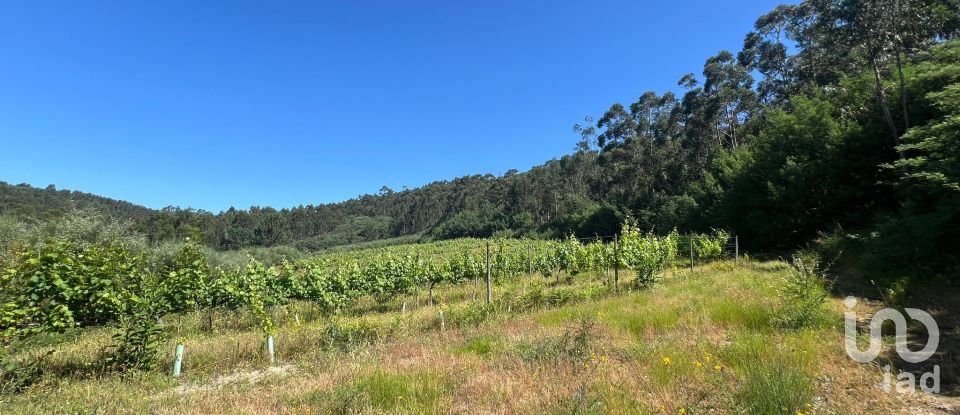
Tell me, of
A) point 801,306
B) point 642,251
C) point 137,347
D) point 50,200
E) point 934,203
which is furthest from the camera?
point 50,200

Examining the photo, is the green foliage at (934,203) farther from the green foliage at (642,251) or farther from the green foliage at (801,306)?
the green foliage at (642,251)

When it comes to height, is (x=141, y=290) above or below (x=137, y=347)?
above

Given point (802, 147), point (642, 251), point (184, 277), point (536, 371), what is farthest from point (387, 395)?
point (802, 147)

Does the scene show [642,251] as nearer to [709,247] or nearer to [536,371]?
[709,247]

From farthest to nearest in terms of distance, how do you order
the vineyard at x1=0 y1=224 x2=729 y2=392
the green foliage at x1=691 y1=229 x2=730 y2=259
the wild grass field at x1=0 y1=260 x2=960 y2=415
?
the green foliage at x1=691 y1=229 x2=730 y2=259
the vineyard at x1=0 y1=224 x2=729 y2=392
the wild grass field at x1=0 y1=260 x2=960 y2=415

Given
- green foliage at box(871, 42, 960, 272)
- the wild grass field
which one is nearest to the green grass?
the wild grass field

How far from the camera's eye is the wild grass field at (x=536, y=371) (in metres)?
3.92

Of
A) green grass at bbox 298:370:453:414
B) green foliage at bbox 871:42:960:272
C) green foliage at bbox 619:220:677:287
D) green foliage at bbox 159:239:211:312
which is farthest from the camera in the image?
green foliage at bbox 619:220:677:287

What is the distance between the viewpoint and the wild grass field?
392cm

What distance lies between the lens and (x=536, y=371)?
4.95 metres

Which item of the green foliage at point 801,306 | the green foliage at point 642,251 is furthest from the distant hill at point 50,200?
the green foliage at point 801,306

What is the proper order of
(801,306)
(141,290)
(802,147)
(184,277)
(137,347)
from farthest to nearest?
(802,147) < (184,277) < (141,290) < (801,306) < (137,347)

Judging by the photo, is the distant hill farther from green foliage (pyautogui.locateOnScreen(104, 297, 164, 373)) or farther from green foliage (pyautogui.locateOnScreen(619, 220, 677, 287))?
green foliage (pyautogui.locateOnScreen(619, 220, 677, 287))

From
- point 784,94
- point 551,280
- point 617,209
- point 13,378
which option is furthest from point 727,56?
point 13,378
